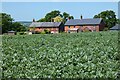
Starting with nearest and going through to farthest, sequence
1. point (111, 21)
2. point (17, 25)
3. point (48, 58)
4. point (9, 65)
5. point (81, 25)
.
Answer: point (9, 65), point (48, 58), point (17, 25), point (81, 25), point (111, 21)

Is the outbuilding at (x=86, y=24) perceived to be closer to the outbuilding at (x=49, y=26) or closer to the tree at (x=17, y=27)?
the outbuilding at (x=49, y=26)

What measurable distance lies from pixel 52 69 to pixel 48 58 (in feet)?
6.31

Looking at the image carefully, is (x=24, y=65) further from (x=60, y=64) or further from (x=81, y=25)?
(x=81, y=25)

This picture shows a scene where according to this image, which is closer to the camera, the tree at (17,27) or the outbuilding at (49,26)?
the tree at (17,27)

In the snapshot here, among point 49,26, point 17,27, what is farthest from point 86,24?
point 17,27

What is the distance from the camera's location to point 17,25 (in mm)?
75938

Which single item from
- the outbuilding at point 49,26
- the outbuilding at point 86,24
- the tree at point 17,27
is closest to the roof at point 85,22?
the outbuilding at point 86,24

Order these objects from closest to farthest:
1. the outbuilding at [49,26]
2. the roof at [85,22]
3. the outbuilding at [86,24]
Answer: the outbuilding at [49,26] < the outbuilding at [86,24] < the roof at [85,22]

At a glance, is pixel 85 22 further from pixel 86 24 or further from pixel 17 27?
pixel 17 27

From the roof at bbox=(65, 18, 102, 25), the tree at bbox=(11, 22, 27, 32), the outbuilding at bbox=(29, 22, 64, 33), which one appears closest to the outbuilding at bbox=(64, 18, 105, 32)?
the roof at bbox=(65, 18, 102, 25)

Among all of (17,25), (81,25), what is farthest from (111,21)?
(17,25)

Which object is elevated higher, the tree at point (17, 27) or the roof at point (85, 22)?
the roof at point (85, 22)

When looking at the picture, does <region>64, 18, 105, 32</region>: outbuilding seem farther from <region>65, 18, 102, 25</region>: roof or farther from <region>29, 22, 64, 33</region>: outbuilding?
<region>29, 22, 64, 33</region>: outbuilding

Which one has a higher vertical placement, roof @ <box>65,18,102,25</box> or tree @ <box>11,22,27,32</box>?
roof @ <box>65,18,102,25</box>
